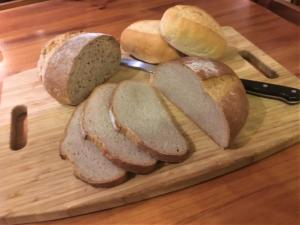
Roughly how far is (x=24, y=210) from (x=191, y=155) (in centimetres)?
44

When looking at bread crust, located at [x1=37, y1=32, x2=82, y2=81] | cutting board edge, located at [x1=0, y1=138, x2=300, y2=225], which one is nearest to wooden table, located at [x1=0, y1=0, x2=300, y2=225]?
cutting board edge, located at [x1=0, y1=138, x2=300, y2=225]

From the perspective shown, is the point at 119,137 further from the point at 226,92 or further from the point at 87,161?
the point at 226,92

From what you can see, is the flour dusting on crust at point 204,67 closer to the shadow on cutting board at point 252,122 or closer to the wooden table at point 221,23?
the shadow on cutting board at point 252,122

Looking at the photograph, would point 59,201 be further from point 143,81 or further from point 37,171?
point 143,81

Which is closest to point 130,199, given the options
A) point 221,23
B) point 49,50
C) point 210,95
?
point 210,95

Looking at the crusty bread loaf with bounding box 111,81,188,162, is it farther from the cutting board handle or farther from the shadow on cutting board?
the cutting board handle

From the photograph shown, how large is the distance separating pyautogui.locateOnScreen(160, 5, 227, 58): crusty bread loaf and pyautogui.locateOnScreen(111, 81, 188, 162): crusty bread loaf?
8.7 inches

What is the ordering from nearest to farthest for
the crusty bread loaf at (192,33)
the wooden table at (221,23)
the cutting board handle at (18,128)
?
the wooden table at (221,23) → the cutting board handle at (18,128) → the crusty bread loaf at (192,33)

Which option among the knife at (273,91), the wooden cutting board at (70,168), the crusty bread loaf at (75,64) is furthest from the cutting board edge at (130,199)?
the crusty bread loaf at (75,64)

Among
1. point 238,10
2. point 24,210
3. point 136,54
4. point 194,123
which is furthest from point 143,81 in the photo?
point 238,10

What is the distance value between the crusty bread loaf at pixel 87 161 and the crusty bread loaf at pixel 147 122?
0.10 metres

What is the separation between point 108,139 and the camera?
3.38 feet

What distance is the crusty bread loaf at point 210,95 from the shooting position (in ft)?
3.37

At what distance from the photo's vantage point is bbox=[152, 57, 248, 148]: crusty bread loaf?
1027 mm
